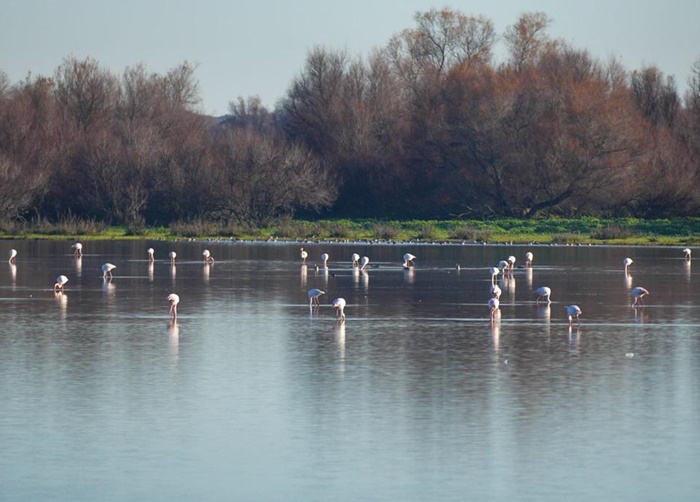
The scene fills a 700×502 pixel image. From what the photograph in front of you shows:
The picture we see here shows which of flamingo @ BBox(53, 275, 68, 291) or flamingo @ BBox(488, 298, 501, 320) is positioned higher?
flamingo @ BBox(53, 275, 68, 291)

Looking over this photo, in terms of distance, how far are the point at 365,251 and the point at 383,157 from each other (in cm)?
3197

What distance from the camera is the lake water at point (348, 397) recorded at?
12.9 m

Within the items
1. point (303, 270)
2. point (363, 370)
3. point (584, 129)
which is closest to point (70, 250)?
point (303, 270)

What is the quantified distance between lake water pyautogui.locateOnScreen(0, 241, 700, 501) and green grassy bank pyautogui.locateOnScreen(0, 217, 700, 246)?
3924 cm

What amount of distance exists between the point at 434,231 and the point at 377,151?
18348 millimetres

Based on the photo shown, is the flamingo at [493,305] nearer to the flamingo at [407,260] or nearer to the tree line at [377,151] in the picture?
the flamingo at [407,260]

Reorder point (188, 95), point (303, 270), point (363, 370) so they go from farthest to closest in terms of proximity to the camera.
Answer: point (188, 95)
point (303, 270)
point (363, 370)

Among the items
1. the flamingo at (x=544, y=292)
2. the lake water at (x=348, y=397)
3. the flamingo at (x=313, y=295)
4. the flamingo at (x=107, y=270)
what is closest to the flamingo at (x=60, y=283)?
the lake water at (x=348, y=397)

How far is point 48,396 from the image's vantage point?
17406 mm

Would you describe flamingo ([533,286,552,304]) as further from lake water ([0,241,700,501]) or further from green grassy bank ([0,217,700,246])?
green grassy bank ([0,217,700,246])

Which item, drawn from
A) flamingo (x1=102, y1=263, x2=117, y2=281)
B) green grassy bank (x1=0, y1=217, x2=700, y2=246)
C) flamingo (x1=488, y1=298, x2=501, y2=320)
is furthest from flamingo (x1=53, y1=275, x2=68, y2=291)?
green grassy bank (x1=0, y1=217, x2=700, y2=246)

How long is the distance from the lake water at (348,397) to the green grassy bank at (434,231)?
3924 cm

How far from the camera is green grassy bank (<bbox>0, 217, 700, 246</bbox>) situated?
74181 mm

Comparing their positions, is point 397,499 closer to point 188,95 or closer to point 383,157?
point 383,157
